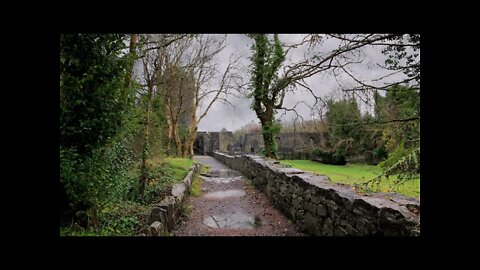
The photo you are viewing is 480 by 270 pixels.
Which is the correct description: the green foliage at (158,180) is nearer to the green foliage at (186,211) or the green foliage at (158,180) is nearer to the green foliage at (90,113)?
the green foliage at (186,211)

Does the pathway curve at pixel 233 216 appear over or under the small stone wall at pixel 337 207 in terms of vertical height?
under

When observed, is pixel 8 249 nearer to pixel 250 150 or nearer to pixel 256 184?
pixel 256 184

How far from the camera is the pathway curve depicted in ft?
13.1

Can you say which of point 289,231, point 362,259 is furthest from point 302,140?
point 362,259

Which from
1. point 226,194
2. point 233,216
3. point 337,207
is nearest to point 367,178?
point 337,207

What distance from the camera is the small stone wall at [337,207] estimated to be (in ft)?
7.05

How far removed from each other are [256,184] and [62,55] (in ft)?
16.0

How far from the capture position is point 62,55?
8.36 feet

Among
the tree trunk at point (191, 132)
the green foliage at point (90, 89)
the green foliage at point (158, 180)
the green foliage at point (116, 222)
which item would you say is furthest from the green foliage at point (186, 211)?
the tree trunk at point (191, 132)

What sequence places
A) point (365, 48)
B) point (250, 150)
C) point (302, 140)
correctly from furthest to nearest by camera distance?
point (250, 150)
point (302, 140)
point (365, 48)

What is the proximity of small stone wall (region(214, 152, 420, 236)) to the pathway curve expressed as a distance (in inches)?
8.8

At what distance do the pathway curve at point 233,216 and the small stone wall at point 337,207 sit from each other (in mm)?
223

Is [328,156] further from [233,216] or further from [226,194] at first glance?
[233,216]

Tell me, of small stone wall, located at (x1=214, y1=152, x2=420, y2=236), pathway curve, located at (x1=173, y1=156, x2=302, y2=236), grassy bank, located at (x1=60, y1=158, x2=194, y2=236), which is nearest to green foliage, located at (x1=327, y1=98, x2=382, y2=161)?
small stone wall, located at (x1=214, y1=152, x2=420, y2=236)
